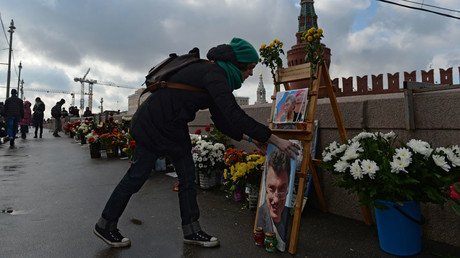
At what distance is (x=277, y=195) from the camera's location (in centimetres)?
325

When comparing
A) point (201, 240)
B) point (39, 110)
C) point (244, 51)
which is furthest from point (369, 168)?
point (39, 110)

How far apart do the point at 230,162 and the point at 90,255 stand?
Result: 7.53 feet

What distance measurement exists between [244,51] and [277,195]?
1370mm

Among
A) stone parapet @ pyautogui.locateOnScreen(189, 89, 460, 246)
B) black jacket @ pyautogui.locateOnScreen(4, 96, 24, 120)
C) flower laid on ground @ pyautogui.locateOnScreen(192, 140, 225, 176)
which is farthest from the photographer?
black jacket @ pyautogui.locateOnScreen(4, 96, 24, 120)

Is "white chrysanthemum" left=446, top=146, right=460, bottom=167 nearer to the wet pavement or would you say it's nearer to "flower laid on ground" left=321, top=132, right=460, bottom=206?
"flower laid on ground" left=321, top=132, right=460, bottom=206

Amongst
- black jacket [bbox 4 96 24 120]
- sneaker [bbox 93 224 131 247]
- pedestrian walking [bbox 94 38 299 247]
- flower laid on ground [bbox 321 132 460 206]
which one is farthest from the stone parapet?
black jacket [bbox 4 96 24 120]

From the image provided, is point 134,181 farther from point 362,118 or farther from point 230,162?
point 362,118

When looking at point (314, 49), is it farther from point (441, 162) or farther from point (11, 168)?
point (11, 168)

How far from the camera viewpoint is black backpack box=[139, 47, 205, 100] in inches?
118

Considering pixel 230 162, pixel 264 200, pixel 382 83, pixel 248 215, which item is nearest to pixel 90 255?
pixel 264 200

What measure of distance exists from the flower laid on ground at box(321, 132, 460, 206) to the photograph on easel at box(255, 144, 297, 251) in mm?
480

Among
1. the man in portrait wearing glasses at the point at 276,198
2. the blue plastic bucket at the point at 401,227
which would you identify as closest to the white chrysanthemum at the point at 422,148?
the blue plastic bucket at the point at 401,227

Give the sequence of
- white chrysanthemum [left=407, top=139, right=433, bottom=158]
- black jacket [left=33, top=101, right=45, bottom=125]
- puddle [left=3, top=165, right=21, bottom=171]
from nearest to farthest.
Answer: white chrysanthemum [left=407, top=139, right=433, bottom=158] < puddle [left=3, top=165, right=21, bottom=171] < black jacket [left=33, top=101, right=45, bottom=125]

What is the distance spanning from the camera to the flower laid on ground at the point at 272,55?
12.7 ft
